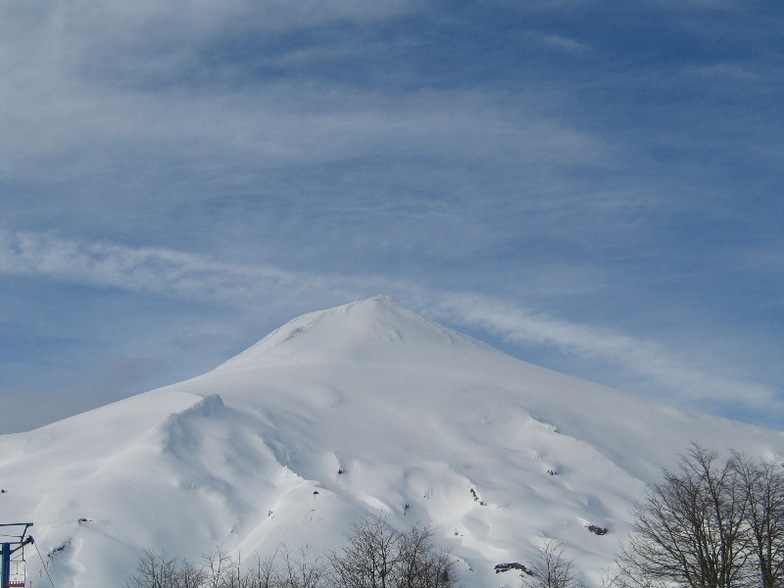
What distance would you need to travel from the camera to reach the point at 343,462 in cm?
9806

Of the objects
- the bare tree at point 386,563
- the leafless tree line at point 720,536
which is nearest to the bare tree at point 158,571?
the bare tree at point 386,563

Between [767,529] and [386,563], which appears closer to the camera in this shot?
[767,529]

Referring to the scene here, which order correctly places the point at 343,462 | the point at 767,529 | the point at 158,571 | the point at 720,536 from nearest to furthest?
the point at 720,536 → the point at 767,529 → the point at 158,571 → the point at 343,462

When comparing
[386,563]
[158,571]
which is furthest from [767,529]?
[158,571]

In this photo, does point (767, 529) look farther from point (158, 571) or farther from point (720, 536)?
point (158, 571)

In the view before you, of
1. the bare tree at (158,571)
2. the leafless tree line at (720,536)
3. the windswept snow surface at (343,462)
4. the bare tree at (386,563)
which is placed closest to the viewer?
the leafless tree line at (720,536)

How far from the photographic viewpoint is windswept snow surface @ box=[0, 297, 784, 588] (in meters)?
79.8

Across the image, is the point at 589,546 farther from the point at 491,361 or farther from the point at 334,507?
the point at 491,361

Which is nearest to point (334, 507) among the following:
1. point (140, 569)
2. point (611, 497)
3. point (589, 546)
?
point (140, 569)

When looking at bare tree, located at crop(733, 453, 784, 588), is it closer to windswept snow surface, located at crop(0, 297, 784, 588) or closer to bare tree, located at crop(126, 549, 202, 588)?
bare tree, located at crop(126, 549, 202, 588)

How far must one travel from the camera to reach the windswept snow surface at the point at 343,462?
262ft

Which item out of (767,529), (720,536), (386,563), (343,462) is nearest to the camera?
(720,536)

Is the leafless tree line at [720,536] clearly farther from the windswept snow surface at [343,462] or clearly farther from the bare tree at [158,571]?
the windswept snow surface at [343,462]

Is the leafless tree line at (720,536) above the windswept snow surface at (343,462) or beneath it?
beneath
